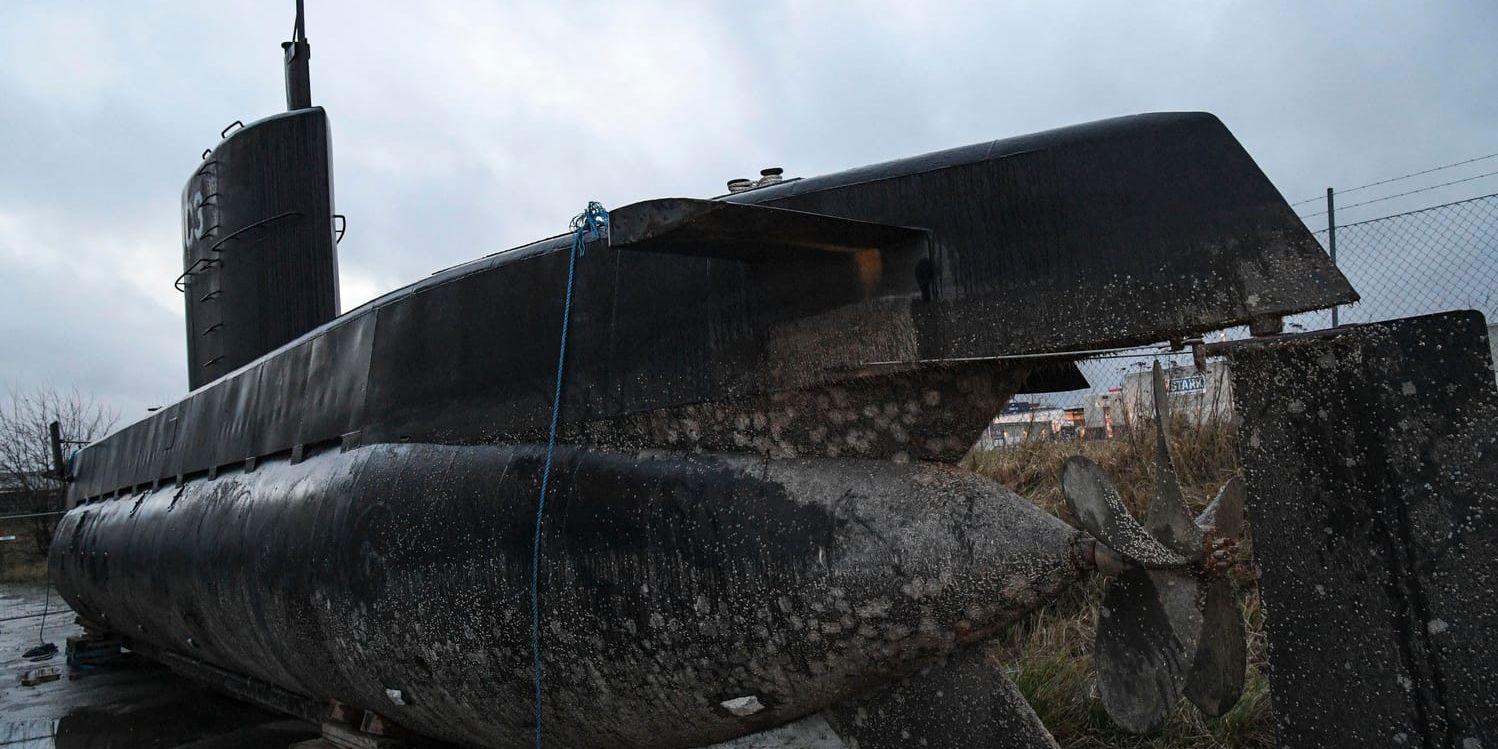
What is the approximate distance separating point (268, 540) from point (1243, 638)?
3773 mm

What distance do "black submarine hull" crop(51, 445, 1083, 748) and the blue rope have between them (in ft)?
0.11

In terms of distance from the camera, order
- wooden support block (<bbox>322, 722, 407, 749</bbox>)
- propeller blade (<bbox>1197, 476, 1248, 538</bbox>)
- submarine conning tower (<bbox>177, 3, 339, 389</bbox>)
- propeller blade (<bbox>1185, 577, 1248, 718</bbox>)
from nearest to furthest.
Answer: propeller blade (<bbox>1185, 577, 1248, 718</bbox>), propeller blade (<bbox>1197, 476, 1248, 538</bbox>), wooden support block (<bbox>322, 722, 407, 749</bbox>), submarine conning tower (<bbox>177, 3, 339, 389</bbox>)

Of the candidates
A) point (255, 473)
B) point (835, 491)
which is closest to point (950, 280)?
point (835, 491)

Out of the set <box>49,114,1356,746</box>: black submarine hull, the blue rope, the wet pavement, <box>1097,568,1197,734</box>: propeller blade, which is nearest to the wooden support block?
<box>49,114,1356,746</box>: black submarine hull

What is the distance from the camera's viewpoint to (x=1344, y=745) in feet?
5.92

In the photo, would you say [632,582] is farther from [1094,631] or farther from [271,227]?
[271,227]

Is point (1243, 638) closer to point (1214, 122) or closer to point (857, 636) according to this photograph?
point (857, 636)

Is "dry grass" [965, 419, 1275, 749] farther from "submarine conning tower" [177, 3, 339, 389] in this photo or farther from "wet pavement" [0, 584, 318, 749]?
"submarine conning tower" [177, 3, 339, 389]

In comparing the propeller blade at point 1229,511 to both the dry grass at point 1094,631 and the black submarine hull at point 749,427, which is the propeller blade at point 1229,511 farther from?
the dry grass at point 1094,631

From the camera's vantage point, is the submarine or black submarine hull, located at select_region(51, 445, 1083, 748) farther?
black submarine hull, located at select_region(51, 445, 1083, 748)

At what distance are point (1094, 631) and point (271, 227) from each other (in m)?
6.17

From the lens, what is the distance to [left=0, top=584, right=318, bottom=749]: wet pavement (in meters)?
5.43

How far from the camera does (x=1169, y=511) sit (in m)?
2.20

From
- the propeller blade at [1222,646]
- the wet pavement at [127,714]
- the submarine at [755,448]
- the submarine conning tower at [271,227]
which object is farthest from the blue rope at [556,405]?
the submarine conning tower at [271,227]
